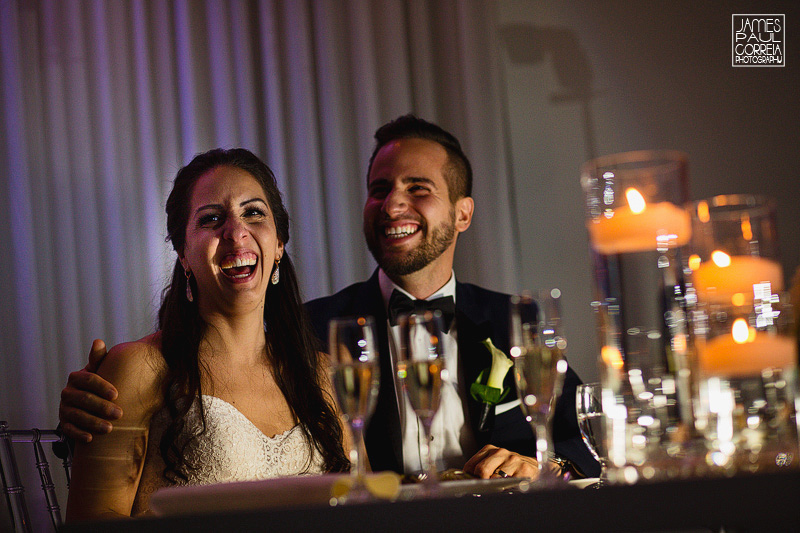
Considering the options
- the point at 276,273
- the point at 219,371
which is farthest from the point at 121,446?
the point at 276,273

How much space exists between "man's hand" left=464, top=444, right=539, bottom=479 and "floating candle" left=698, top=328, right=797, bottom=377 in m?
0.89

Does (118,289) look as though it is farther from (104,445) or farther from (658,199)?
(658,199)

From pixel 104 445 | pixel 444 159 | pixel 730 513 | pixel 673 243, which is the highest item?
pixel 444 159

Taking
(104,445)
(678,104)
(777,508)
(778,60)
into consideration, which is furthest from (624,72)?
(777,508)

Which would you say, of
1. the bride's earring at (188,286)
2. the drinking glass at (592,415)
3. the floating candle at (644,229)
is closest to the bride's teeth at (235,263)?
the bride's earring at (188,286)

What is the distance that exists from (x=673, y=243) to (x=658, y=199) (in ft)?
0.19

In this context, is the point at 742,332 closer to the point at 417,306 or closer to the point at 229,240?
the point at 229,240

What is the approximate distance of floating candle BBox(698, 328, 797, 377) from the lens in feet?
3.02

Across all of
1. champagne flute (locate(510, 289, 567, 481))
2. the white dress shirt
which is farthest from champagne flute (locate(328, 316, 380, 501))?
the white dress shirt

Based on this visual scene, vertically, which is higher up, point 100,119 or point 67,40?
point 67,40

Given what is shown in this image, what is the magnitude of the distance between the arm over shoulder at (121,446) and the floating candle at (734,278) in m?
1.47

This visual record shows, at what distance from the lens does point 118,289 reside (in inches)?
136

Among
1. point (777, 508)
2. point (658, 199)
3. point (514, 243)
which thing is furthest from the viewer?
point (514, 243)

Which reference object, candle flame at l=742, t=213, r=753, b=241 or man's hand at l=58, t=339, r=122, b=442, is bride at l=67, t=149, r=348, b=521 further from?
candle flame at l=742, t=213, r=753, b=241
